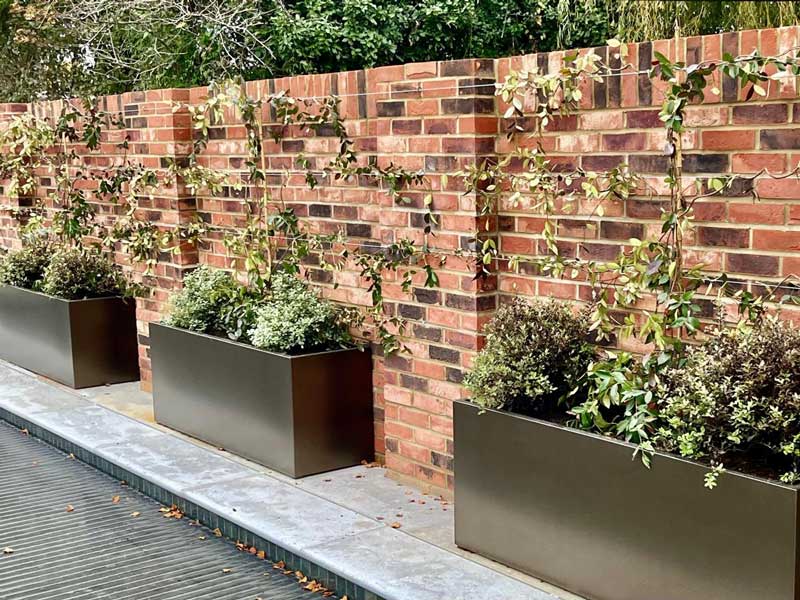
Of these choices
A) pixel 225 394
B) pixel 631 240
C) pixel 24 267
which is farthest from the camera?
pixel 24 267

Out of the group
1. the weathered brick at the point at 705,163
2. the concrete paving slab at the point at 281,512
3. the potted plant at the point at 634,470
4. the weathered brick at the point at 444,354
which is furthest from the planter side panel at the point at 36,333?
the weathered brick at the point at 705,163

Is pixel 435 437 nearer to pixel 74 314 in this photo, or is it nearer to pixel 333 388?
pixel 333 388

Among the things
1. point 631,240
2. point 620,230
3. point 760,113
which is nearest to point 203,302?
point 620,230

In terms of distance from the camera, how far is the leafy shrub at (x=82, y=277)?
6680 millimetres

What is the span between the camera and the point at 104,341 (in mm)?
6715

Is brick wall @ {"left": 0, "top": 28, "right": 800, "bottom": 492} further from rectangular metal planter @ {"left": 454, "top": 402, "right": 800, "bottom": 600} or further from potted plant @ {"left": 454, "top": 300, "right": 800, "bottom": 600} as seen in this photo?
rectangular metal planter @ {"left": 454, "top": 402, "right": 800, "bottom": 600}

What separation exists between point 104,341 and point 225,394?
1.90 m

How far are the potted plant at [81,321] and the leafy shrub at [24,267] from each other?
174mm

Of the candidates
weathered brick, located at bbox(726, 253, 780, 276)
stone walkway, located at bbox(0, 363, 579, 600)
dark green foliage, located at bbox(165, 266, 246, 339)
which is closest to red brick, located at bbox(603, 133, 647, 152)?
weathered brick, located at bbox(726, 253, 780, 276)

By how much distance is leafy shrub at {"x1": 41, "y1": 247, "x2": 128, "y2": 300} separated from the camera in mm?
6680

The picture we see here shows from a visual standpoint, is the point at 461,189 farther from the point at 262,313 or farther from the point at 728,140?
the point at 262,313

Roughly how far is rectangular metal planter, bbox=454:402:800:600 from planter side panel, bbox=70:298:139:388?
3.60 m

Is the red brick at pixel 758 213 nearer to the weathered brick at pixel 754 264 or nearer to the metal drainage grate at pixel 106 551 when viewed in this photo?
the weathered brick at pixel 754 264

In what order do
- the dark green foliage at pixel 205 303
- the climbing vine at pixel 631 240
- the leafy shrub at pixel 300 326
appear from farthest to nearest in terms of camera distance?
the dark green foliage at pixel 205 303, the leafy shrub at pixel 300 326, the climbing vine at pixel 631 240
